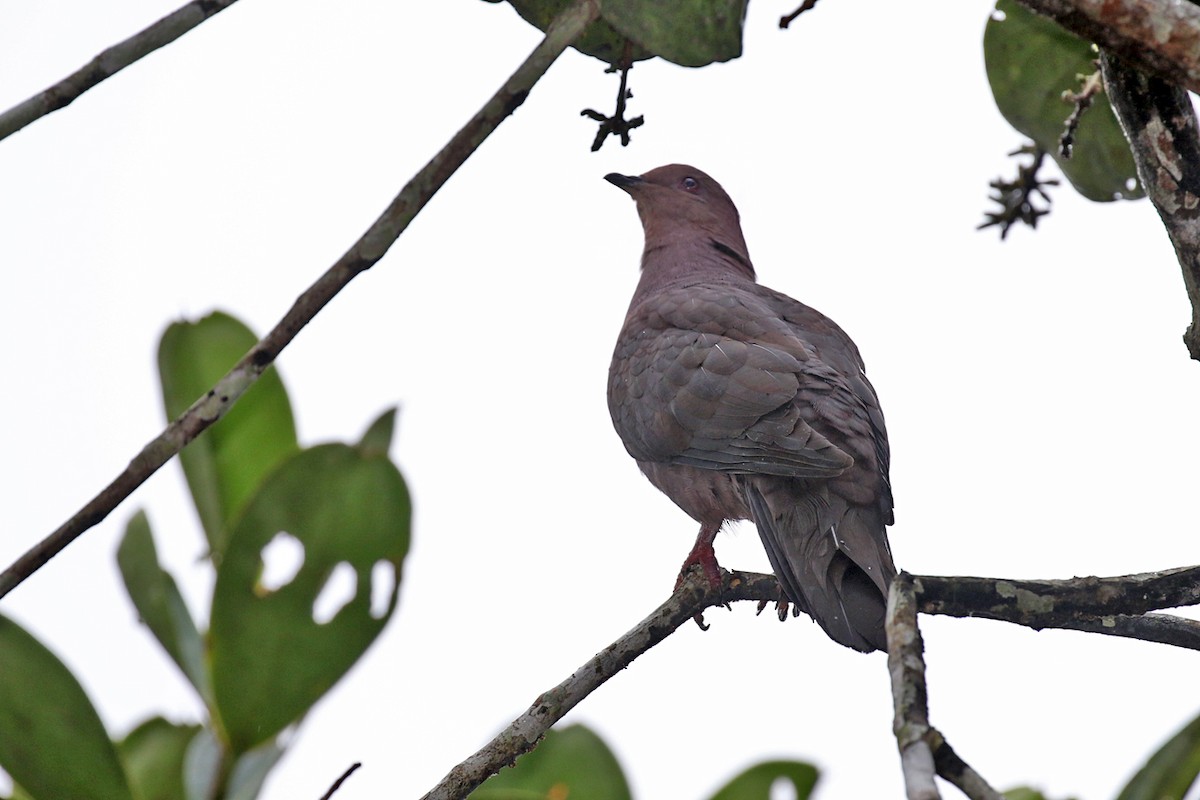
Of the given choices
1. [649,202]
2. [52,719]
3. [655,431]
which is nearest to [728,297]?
[655,431]

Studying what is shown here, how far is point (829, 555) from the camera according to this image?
3.05 meters

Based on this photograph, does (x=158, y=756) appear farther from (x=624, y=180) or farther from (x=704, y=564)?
(x=624, y=180)

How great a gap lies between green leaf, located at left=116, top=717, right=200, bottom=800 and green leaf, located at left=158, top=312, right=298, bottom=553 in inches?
21.1

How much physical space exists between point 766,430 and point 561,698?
117 cm

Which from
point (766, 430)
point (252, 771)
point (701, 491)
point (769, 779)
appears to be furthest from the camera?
point (701, 491)

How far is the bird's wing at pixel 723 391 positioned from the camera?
3.40 meters

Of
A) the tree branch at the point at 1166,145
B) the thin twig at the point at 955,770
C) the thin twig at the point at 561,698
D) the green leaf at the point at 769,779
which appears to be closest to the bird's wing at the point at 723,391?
the thin twig at the point at 561,698

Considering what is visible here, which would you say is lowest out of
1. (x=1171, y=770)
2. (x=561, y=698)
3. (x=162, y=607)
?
(x=162, y=607)

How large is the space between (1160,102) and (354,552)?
64.1 inches

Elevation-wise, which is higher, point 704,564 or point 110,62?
point 704,564

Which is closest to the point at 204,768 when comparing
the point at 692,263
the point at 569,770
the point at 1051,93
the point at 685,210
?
the point at 569,770

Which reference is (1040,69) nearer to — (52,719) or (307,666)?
(307,666)

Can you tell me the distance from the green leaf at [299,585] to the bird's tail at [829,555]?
108 centimetres

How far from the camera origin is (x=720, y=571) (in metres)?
3.46
